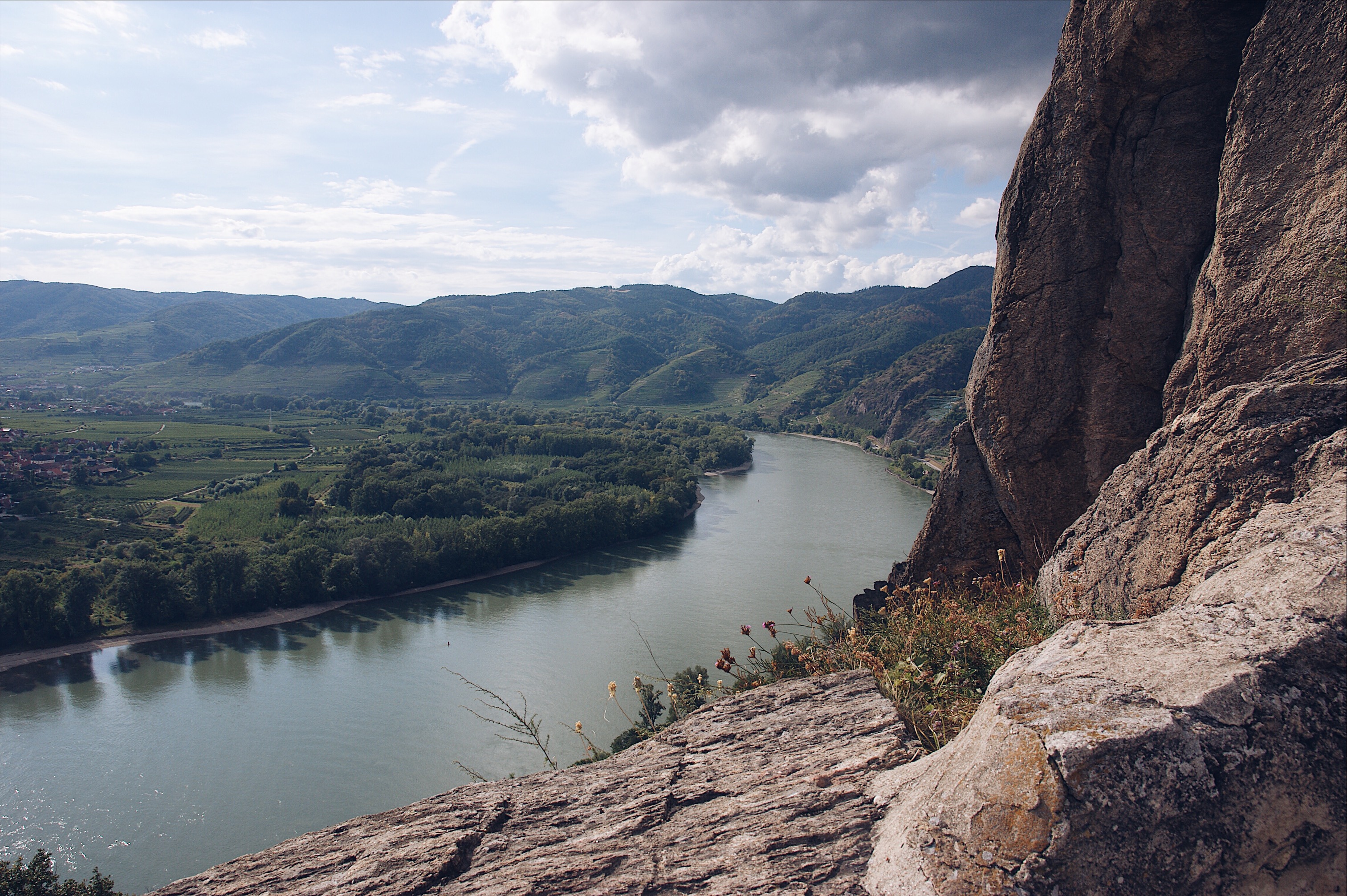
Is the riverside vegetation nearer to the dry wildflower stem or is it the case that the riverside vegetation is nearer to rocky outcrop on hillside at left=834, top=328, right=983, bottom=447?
the dry wildflower stem

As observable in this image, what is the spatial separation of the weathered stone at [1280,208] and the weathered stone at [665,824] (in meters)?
3.47

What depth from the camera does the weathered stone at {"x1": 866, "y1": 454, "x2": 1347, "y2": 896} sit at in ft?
7.13

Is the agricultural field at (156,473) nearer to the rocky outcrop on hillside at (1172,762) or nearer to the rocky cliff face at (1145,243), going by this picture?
the rocky cliff face at (1145,243)

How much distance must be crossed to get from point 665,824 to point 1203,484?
3.56 m

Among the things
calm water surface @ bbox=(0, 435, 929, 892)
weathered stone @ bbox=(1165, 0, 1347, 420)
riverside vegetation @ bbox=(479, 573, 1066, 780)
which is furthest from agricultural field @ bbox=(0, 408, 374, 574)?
weathered stone @ bbox=(1165, 0, 1347, 420)

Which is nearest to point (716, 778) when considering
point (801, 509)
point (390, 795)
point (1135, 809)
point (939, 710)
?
point (939, 710)

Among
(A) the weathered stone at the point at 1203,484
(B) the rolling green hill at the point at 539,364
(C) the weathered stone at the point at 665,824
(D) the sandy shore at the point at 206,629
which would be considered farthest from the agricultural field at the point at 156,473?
(A) the weathered stone at the point at 1203,484

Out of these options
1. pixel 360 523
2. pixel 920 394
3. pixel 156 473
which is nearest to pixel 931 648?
pixel 360 523

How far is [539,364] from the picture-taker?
561ft

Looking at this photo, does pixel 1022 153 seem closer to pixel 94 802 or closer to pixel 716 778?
pixel 716 778

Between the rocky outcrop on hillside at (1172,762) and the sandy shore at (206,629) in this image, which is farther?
the sandy shore at (206,629)

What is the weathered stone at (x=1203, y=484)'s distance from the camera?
11.4ft

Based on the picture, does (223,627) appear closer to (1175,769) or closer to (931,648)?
(931,648)

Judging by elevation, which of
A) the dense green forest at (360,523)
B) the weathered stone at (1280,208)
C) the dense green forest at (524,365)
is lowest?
the dense green forest at (360,523)
